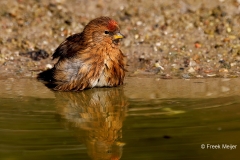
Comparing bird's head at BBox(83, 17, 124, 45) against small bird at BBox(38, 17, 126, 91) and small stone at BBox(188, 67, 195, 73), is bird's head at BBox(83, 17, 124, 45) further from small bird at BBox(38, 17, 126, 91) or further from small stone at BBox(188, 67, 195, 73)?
small stone at BBox(188, 67, 195, 73)

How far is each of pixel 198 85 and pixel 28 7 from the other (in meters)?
3.62

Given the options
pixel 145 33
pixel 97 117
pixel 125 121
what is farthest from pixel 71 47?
pixel 125 121

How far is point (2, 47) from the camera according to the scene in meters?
9.12

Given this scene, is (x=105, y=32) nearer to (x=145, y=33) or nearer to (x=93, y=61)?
(x=93, y=61)

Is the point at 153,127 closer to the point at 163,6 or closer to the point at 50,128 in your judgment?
the point at 50,128

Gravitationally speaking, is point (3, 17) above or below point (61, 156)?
above

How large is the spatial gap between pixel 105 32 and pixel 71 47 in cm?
47

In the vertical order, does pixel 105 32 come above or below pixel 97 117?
above

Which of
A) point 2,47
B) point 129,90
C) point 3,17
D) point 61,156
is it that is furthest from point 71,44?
point 61,156

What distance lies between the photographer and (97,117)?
20.5 ft

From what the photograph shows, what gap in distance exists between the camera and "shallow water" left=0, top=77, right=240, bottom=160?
516 cm

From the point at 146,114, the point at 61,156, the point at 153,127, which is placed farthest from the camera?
the point at 146,114

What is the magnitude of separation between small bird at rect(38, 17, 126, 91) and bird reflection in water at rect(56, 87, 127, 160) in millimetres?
133

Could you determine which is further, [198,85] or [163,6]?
[163,6]
